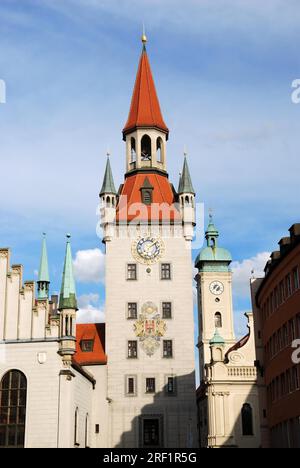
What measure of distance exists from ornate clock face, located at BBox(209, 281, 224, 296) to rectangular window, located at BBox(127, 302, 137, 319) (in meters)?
27.9

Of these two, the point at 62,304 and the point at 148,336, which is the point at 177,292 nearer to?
the point at 148,336

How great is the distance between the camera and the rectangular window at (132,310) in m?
61.9

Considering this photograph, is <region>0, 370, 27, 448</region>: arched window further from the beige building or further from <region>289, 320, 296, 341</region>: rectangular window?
<region>289, 320, 296, 341</region>: rectangular window

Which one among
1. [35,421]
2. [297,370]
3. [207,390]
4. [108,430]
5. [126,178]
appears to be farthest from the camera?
[126,178]

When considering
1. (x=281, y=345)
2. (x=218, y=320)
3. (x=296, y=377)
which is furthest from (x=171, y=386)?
(x=218, y=320)

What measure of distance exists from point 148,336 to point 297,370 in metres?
25.7

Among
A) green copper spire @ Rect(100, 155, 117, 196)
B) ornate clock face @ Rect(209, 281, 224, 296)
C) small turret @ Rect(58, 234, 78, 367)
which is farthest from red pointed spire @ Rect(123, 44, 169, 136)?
ornate clock face @ Rect(209, 281, 224, 296)

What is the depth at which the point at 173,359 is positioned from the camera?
60.8m

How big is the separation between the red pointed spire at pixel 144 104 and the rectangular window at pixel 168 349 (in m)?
20.4

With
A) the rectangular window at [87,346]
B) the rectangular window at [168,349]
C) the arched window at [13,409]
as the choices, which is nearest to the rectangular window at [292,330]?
the arched window at [13,409]

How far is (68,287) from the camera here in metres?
51.7

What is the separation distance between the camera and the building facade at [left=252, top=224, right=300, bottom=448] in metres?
37.1

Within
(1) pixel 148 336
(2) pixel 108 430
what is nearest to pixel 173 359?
(1) pixel 148 336

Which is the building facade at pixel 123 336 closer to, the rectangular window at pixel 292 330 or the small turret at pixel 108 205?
the small turret at pixel 108 205
